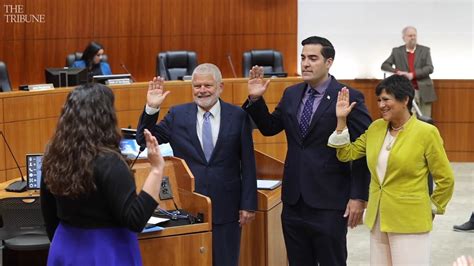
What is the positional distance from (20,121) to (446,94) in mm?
5757

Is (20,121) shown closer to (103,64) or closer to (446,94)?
(103,64)

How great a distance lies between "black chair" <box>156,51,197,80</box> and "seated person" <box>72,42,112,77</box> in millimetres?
833

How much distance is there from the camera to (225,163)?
4832 mm

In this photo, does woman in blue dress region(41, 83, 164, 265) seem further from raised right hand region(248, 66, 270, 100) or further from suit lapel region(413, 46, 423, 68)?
suit lapel region(413, 46, 423, 68)

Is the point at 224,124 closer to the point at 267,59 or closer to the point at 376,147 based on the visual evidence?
the point at 376,147

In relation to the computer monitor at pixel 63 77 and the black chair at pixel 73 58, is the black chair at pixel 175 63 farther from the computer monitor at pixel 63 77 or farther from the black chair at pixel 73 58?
the computer monitor at pixel 63 77

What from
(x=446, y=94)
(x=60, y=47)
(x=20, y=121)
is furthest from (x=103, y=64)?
(x=446, y=94)

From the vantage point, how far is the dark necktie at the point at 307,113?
4.66 metres

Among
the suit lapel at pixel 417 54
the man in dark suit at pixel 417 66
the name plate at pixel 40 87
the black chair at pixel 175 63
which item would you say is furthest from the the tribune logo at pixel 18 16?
the suit lapel at pixel 417 54

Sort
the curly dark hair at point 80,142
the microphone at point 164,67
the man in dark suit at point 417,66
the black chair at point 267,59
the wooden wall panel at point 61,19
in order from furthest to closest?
the black chair at point 267,59 < the wooden wall panel at point 61,19 < the microphone at point 164,67 < the man in dark suit at point 417,66 < the curly dark hair at point 80,142

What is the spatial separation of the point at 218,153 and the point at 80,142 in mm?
1451

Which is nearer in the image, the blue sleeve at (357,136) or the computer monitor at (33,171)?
the blue sleeve at (357,136)

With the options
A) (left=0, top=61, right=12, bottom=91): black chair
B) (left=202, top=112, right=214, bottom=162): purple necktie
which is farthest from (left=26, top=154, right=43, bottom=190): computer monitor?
(left=0, top=61, right=12, bottom=91): black chair

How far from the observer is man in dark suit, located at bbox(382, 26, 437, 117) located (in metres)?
11.5
